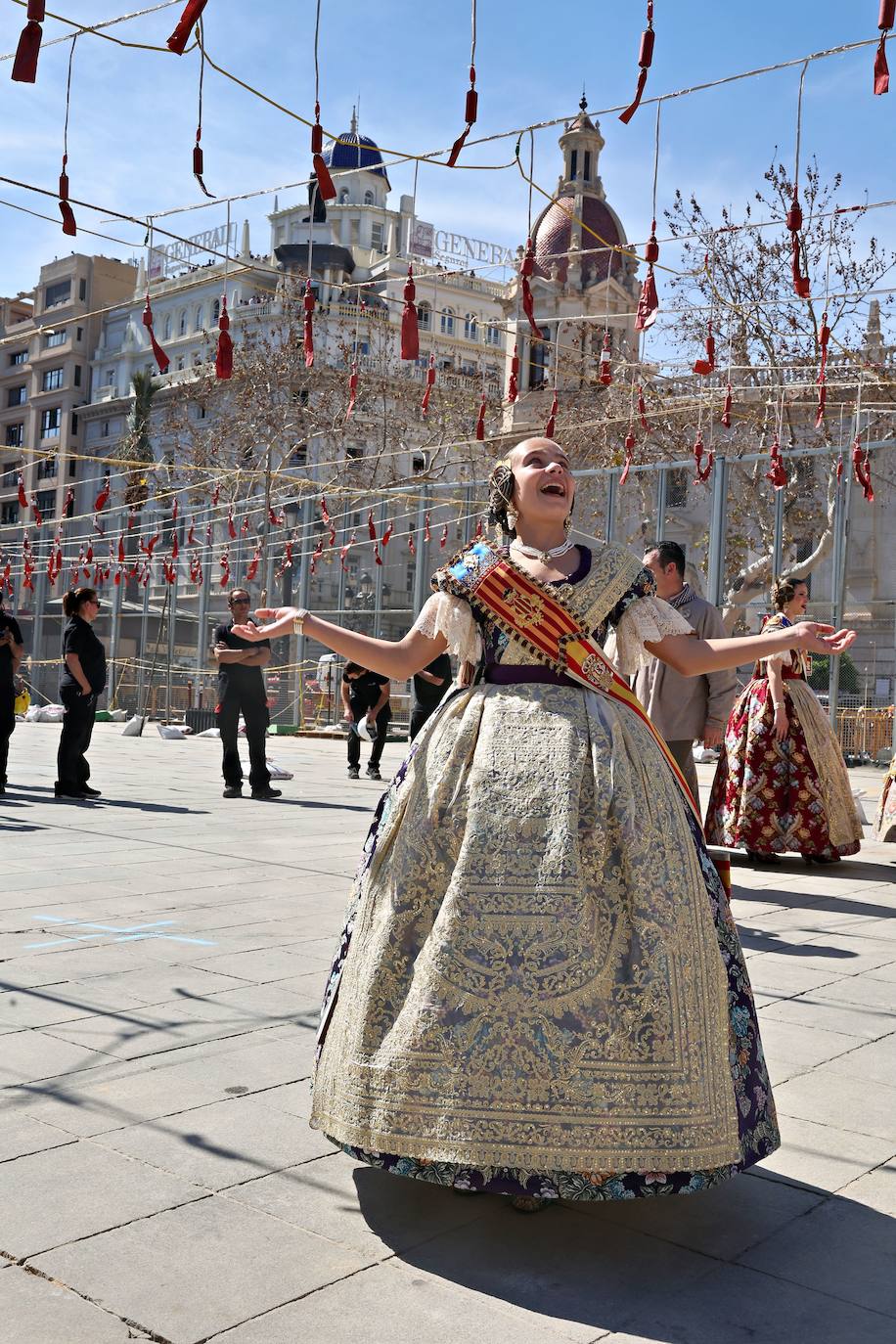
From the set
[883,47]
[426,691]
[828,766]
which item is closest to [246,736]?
[426,691]

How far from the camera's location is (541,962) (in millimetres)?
2828

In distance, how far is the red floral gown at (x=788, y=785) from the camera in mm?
8648

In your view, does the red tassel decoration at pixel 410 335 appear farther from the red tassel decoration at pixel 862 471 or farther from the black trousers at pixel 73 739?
the red tassel decoration at pixel 862 471

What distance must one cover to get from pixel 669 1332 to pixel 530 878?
36.1 inches

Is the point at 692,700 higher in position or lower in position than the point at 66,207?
lower

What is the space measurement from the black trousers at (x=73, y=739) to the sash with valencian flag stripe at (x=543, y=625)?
866cm

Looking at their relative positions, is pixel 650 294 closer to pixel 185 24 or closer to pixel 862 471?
pixel 185 24

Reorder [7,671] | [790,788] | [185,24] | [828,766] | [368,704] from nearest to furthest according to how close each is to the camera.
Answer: [185,24]
[790,788]
[828,766]
[7,671]
[368,704]

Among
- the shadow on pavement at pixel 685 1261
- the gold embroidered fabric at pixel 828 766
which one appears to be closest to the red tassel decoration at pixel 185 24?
the shadow on pavement at pixel 685 1261

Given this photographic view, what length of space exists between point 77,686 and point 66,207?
515cm

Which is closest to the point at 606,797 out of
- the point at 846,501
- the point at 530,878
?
the point at 530,878

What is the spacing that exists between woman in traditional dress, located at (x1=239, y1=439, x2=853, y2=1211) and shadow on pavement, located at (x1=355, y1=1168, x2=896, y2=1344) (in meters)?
0.13

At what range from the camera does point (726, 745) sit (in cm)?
896

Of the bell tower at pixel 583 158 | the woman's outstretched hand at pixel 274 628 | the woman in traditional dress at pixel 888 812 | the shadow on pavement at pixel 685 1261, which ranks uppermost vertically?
the bell tower at pixel 583 158
